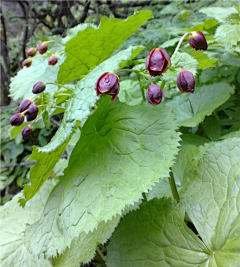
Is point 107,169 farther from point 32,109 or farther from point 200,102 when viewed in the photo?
point 200,102

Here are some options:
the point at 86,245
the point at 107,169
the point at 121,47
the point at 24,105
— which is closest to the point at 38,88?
the point at 24,105

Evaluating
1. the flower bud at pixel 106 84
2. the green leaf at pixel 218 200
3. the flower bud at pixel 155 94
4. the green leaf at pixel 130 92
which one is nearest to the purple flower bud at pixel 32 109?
the flower bud at pixel 106 84

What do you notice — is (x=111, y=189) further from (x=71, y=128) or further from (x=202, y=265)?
(x=202, y=265)

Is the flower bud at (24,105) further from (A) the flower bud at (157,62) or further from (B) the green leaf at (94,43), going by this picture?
(A) the flower bud at (157,62)

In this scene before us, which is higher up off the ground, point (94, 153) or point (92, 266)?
point (94, 153)

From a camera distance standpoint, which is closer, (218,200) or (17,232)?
(218,200)

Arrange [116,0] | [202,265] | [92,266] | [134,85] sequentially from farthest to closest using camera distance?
[116,0], [134,85], [92,266], [202,265]

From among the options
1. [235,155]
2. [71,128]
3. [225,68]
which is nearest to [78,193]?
[71,128]
